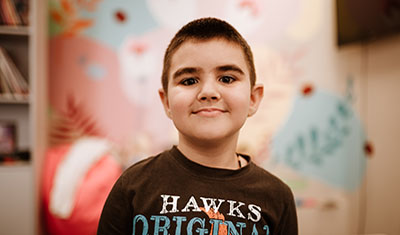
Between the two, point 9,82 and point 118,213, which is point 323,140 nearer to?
point 118,213

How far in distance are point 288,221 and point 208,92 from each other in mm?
353

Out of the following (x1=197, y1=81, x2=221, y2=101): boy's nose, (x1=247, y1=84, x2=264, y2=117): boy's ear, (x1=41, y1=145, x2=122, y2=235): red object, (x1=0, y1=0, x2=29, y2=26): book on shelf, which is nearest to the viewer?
(x1=197, y1=81, x2=221, y2=101): boy's nose

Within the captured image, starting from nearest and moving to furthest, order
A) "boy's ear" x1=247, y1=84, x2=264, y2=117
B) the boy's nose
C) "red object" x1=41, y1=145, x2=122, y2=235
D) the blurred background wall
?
the boy's nose → "boy's ear" x1=247, y1=84, x2=264, y2=117 → "red object" x1=41, y1=145, x2=122, y2=235 → the blurred background wall

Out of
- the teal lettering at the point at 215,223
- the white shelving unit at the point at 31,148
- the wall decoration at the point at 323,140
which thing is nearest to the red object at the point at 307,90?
the wall decoration at the point at 323,140

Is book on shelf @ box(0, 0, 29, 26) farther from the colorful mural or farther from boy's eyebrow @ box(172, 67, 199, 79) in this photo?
boy's eyebrow @ box(172, 67, 199, 79)

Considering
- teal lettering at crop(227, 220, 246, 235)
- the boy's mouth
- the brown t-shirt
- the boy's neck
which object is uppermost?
the boy's mouth

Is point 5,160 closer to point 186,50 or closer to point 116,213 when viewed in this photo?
point 116,213

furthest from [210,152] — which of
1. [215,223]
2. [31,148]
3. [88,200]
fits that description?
[31,148]

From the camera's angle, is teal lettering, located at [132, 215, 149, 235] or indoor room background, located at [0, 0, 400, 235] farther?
indoor room background, located at [0, 0, 400, 235]

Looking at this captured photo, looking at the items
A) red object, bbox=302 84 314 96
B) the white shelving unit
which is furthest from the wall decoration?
the white shelving unit

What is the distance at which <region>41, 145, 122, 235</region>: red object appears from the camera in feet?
4.14

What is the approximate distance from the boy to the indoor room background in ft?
2.95

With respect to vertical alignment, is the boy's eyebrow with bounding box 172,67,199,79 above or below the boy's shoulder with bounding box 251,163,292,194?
above

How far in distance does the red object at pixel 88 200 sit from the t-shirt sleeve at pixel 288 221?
881 mm
